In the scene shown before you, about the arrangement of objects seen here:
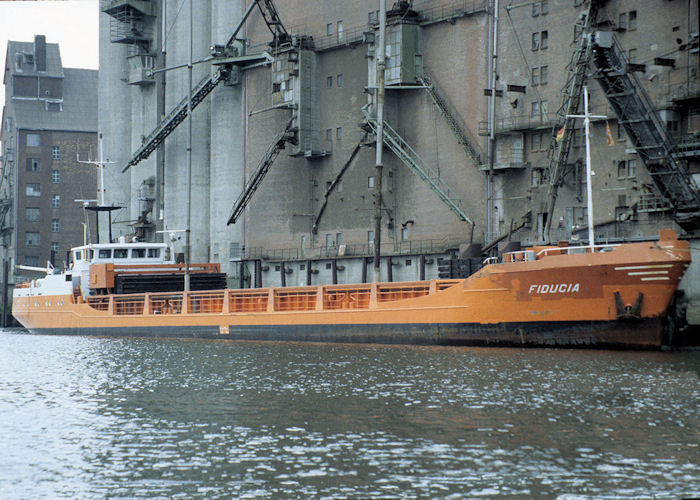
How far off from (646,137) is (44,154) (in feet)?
245

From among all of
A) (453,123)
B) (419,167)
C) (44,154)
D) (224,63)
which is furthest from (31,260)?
(453,123)

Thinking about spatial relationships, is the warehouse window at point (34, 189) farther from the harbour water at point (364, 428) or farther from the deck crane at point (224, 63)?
the harbour water at point (364, 428)

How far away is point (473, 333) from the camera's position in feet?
108

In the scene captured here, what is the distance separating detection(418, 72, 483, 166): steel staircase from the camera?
50.4 meters

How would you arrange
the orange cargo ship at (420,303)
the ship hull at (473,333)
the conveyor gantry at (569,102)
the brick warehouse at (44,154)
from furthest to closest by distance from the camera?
the brick warehouse at (44,154) → the conveyor gantry at (569,102) → the ship hull at (473,333) → the orange cargo ship at (420,303)

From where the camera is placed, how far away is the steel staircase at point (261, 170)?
2386 inches

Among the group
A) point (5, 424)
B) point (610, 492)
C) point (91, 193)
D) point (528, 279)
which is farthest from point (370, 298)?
point (91, 193)

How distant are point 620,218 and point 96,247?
85.2ft

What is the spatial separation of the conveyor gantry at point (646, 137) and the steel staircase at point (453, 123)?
40.0ft

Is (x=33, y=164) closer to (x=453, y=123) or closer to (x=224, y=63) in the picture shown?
(x=224, y=63)

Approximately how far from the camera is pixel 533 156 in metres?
48.0

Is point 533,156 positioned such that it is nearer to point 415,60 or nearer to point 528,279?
point 415,60

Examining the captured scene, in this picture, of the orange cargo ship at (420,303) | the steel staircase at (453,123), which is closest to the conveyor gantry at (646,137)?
the orange cargo ship at (420,303)

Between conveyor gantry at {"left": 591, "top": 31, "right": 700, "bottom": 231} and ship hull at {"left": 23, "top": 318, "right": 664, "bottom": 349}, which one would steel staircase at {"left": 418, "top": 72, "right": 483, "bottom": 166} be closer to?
conveyor gantry at {"left": 591, "top": 31, "right": 700, "bottom": 231}
